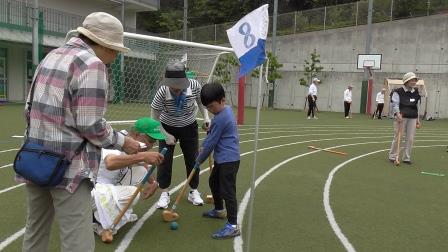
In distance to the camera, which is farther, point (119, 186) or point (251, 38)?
point (119, 186)

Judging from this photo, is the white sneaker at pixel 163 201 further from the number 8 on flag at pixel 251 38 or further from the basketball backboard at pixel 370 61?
the basketball backboard at pixel 370 61

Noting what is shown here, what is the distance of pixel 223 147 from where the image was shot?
4.87 m

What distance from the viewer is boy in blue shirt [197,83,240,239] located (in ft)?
15.7

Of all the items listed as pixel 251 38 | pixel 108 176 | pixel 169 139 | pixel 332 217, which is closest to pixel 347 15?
pixel 332 217

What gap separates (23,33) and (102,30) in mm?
22740

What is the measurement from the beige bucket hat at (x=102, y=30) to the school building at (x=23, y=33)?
21733mm

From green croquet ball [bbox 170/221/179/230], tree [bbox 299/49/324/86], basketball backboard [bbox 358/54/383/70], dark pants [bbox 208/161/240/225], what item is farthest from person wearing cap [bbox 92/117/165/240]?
tree [bbox 299/49/324/86]

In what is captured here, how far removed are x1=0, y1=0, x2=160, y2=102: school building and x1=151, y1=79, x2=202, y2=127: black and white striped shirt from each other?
19.3 m

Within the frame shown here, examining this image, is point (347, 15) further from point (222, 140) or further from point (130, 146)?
point (130, 146)

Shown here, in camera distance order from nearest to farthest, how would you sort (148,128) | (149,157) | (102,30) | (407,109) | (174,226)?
(102,30) → (149,157) → (148,128) → (174,226) → (407,109)

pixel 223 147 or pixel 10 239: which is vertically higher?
pixel 223 147

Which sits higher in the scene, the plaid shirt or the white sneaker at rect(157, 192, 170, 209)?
the plaid shirt

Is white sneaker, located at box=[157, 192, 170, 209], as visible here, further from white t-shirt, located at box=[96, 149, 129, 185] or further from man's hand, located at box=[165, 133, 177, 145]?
white t-shirt, located at box=[96, 149, 129, 185]

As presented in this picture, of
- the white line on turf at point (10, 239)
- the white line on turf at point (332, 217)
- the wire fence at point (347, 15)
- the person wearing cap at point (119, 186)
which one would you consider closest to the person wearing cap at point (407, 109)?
the white line on turf at point (332, 217)
